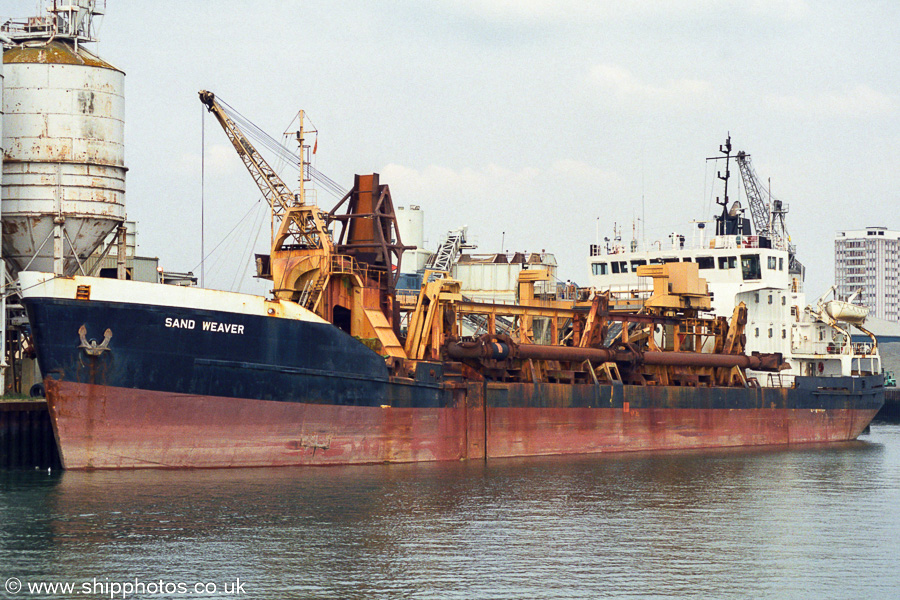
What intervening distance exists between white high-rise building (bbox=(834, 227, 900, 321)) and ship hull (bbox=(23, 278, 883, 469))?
15485cm

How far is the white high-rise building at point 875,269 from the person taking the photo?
174375 mm

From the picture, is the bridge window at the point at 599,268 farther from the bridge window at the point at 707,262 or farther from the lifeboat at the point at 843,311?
the lifeboat at the point at 843,311

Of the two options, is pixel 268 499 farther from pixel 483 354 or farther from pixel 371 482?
pixel 483 354

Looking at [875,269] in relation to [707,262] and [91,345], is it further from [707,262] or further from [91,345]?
[91,345]

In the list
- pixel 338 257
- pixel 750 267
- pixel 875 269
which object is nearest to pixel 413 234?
pixel 750 267

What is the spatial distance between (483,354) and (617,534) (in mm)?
10933

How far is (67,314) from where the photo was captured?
24.7 metres

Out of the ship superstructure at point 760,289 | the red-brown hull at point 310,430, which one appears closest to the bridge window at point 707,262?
the ship superstructure at point 760,289

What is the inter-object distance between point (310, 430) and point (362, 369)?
2.12 metres

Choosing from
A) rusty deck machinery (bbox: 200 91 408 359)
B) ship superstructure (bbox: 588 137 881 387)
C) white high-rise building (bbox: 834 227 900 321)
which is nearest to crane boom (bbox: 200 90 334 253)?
rusty deck machinery (bbox: 200 91 408 359)

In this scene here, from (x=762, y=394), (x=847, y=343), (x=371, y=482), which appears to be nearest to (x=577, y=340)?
(x=762, y=394)

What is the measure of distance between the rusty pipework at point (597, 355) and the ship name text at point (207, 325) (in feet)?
22.7

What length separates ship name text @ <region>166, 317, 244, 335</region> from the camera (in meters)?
25.5

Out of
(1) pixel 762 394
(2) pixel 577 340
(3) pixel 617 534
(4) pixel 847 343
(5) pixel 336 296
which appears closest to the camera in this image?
(3) pixel 617 534
